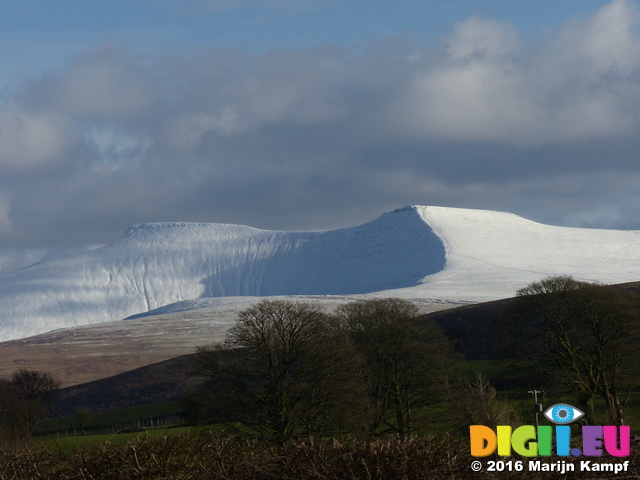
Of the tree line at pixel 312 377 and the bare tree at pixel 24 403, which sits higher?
the tree line at pixel 312 377

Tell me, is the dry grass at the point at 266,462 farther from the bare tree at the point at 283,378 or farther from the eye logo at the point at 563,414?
the bare tree at the point at 283,378

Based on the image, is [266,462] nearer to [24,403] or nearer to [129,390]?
[24,403]

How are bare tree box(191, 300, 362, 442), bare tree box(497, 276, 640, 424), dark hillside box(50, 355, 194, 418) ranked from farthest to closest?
1. dark hillside box(50, 355, 194, 418)
2. bare tree box(497, 276, 640, 424)
3. bare tree box(191, 300, 362, 442)

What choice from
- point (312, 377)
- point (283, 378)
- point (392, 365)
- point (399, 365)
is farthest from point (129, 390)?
point (312, 377)

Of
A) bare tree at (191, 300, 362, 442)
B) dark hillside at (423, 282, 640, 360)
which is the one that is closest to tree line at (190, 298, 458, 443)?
bare tree at (191, 300, 362, 442)

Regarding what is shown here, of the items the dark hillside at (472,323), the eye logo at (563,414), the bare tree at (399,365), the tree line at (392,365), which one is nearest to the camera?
the eye logo at (563,414)

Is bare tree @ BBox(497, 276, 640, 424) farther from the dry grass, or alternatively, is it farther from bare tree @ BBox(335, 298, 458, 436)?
the dry grass

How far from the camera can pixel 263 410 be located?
166ft

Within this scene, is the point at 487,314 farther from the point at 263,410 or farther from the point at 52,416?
the point at 263,410

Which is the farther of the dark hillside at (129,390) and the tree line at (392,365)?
the dark hillside at (129,390)

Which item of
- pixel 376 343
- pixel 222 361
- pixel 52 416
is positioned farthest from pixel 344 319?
pixel 52 416

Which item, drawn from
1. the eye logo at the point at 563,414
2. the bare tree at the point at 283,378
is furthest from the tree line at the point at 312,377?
the eye logo at the point at 563,414

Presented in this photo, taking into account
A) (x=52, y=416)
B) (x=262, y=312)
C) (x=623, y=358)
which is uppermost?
(x=262, y=312)

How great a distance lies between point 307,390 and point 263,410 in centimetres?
288
